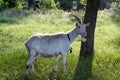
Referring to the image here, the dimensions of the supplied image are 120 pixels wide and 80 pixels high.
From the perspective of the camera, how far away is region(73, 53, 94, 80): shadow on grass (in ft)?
29.2

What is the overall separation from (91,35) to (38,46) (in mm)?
2634

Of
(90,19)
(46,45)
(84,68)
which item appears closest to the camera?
(46,45)

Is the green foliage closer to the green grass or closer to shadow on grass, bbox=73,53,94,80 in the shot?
the green grass

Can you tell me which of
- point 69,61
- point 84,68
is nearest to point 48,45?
point 84,68

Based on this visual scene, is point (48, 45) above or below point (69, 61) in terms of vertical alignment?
above

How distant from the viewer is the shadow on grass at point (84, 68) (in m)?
8.90

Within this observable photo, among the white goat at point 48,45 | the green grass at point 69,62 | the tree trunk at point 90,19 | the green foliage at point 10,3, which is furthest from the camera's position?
the green foliage at point 10,3

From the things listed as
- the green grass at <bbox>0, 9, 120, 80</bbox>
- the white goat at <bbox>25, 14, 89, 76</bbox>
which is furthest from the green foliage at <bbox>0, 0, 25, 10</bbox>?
the white goat at <bbox>25, 14, 89, 76</bbox>

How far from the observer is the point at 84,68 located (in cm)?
957

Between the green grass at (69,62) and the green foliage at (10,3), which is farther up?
the green grass at (69,62)

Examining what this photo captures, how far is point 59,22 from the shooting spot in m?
19.8

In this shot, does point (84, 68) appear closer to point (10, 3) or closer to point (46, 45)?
point (46, 45)

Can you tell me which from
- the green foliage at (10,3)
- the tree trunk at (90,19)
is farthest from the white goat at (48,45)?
the green foliage at (10,3)

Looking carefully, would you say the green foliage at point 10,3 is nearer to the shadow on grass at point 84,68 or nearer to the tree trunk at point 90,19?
the tree trunk at point 90,19
